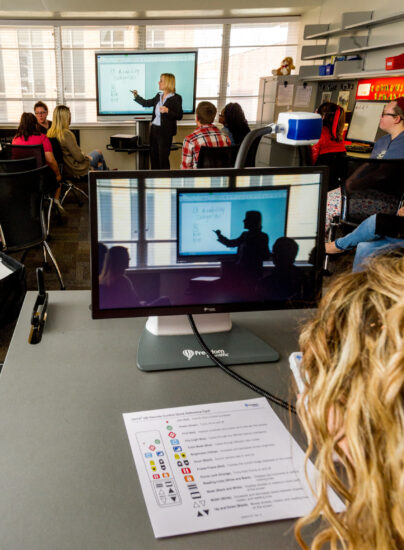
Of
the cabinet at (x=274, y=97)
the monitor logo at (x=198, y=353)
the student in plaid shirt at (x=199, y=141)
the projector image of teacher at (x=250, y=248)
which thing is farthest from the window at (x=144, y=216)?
the cabinet at (x=274, y=97)

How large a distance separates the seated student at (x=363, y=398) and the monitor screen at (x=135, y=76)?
21.6 ft

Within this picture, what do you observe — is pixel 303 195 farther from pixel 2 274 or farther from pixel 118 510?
pixel 2 274

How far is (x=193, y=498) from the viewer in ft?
2.26

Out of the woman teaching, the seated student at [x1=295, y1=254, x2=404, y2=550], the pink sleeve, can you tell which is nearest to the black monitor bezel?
the seated student at [x1=295, y1=254, x2=404, y2=550]

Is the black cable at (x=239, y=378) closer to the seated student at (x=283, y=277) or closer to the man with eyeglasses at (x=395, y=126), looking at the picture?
the seated student at (x=283, y=277)

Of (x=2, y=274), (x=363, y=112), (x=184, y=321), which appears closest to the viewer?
(x=184, y=321)

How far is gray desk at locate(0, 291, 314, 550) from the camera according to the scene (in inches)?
25.0

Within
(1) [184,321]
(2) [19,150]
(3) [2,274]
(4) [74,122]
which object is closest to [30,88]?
(4) [74,122]

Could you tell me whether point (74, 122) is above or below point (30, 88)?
below

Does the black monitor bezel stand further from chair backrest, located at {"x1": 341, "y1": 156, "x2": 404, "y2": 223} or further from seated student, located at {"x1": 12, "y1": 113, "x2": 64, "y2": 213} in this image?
seated student, located at {"x1": 12, "y1": 113, "x2": 64, "y2": 213}

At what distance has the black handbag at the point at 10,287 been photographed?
86.1 inches

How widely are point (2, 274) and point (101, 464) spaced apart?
1.66m

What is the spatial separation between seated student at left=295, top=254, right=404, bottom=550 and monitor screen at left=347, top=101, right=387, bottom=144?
4.73 m

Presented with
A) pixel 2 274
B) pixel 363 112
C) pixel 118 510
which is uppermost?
pixel 363 112
